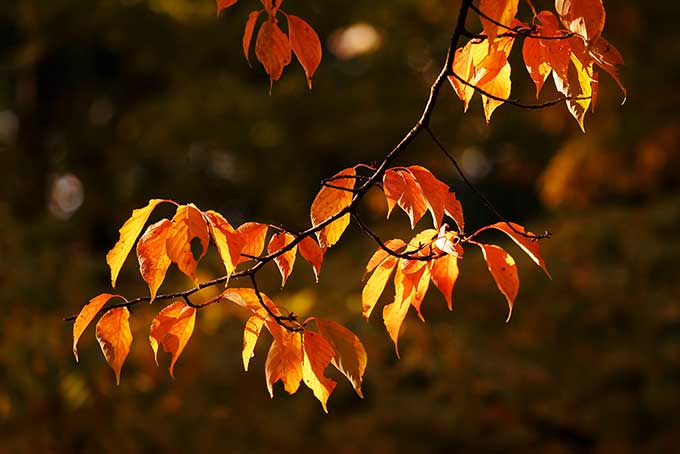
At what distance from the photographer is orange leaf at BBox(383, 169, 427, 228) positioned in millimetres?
1095

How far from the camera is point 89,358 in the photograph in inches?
136

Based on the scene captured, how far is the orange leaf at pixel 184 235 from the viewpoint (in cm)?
103

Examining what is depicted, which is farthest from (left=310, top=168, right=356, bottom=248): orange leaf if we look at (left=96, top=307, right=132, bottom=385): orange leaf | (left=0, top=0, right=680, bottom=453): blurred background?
(left=0, top=0, right=680, bottom=453): blurred background

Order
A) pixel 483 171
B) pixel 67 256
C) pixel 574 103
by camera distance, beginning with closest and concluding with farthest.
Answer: pixel 574 103
pixel 67 256
pixel 483 171

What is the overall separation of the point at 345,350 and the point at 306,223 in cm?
579

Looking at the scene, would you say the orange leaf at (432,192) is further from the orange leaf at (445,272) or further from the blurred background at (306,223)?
the blurred background at (306,223)

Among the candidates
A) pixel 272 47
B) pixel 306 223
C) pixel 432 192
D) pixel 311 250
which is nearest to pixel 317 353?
pixel 311 250

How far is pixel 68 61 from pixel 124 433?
14.7ft

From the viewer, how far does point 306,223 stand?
6.96 m

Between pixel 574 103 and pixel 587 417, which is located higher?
pixel 574 103

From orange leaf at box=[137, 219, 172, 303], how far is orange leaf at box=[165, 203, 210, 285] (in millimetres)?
16

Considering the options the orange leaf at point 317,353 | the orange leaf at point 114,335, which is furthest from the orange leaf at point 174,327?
the orange leaf at point 317,353

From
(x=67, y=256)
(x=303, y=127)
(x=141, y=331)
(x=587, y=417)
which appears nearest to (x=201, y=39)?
(x=303, y=127)

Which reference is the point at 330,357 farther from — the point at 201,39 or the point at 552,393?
the point at 201,39
